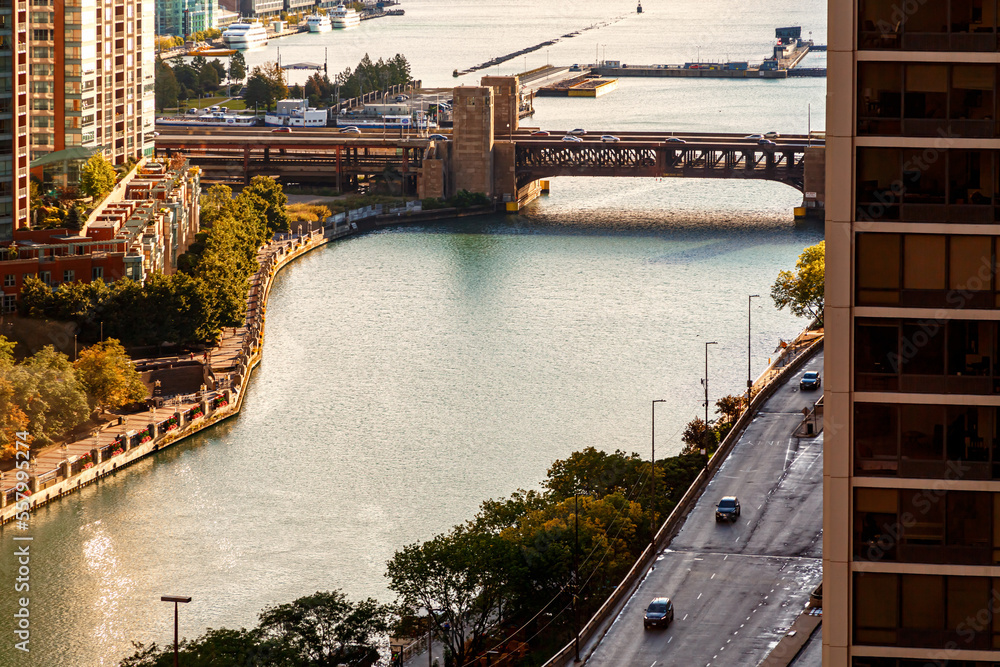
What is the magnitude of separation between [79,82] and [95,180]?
10.0m

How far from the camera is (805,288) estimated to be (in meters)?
96.2

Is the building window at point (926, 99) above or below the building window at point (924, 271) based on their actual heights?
above

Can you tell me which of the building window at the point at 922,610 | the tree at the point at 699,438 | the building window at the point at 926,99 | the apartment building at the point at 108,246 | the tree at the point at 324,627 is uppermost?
the building window at the point at 926,99

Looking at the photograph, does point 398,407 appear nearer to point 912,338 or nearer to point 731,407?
point 731,407

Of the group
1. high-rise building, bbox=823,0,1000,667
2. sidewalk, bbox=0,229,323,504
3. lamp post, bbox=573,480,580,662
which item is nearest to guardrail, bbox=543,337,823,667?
lamp post, bbox=573,480,580,662

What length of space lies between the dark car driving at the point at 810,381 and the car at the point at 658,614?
29974 millimetres

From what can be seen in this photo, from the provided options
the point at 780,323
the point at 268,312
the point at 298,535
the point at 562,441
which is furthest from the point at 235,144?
the point at 298,535

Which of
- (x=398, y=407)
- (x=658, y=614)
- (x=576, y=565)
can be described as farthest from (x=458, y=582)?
(x=398, y=407)

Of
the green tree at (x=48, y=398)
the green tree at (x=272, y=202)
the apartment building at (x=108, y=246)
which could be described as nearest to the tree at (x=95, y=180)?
the apartment building at (x=108, y=246)

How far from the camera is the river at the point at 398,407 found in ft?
192

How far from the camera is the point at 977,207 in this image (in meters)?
19.6

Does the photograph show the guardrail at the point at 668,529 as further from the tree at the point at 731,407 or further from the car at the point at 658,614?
the car at the point at 658,614

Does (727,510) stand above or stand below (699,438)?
below

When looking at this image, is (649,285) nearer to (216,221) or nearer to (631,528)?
(216,221)
